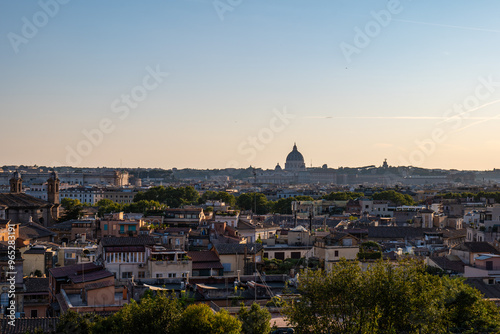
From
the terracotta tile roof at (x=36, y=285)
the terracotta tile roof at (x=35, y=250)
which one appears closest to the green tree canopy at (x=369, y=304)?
the terracotta tile roof at (x=36, y=285)

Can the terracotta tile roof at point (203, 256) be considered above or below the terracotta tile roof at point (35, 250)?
above

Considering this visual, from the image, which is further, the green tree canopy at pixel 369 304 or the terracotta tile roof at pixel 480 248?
the terracotta tile roof at pixel 480 248

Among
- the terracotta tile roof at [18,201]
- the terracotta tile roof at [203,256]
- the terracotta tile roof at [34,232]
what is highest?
the terracotta tile roof at [18,201]

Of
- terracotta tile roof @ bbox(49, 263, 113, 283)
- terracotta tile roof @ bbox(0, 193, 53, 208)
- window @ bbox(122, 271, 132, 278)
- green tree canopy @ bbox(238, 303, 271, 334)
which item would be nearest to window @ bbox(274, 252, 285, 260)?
window @ bbox(122, 271, 132, 278)

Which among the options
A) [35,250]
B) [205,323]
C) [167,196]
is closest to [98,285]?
[205,323]

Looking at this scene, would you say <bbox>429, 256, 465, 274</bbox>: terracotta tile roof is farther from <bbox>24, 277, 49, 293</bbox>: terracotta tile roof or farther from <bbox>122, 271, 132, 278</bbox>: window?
<bbox>24, 277, 49, 293</bbox>: terracotta tile roof

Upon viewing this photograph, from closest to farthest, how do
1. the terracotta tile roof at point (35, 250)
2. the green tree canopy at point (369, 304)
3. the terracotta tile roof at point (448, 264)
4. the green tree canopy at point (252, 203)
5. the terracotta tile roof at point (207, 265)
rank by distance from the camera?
the green tree canopy at point (369, 304), the terracotta tile roof at point (207, 265), the terracotta tile roof at point (448, 264), the terracotta tile roof at point (35, 250), the green tree canopy at point (252, 203)

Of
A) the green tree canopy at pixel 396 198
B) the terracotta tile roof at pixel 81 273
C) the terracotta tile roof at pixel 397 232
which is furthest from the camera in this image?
the green tree canopy at pixel 396 198

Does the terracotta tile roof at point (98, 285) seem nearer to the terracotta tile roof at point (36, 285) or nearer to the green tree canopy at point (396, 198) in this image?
the terracotta tile roof at point (36, 285)

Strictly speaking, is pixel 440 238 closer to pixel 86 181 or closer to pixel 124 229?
pixel 124 229

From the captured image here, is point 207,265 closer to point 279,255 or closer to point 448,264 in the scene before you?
point 279,255

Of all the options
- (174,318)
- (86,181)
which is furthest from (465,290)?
(86,181)
